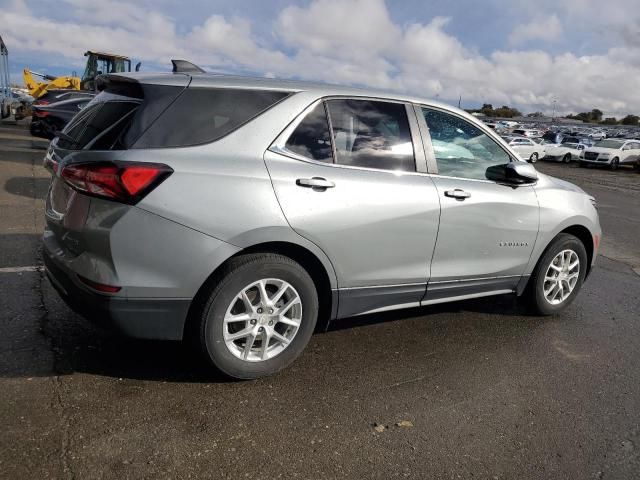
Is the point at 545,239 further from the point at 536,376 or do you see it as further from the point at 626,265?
the point at 626,265

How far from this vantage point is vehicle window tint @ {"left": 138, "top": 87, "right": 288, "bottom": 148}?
2826mm

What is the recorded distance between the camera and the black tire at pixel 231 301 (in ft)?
9.53

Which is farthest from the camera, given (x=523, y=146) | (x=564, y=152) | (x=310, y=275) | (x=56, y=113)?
(x=564, y=152)

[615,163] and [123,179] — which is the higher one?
[123,179]

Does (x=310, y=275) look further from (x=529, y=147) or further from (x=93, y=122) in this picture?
(x=529, y=147)

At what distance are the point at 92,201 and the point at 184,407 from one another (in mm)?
1183

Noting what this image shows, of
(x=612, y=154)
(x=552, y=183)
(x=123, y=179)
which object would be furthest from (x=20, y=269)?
(x=612, y=154)

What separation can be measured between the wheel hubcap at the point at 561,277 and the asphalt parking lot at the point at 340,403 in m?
0.28

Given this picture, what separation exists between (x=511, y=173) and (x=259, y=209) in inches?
81.7

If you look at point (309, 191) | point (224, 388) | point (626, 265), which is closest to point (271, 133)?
point (309, 191)

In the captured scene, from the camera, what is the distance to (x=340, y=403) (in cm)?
306

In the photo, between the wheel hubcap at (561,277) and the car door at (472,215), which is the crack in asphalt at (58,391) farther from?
the wheel hubcap at (561,277)

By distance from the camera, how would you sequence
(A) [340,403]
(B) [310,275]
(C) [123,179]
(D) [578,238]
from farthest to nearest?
(D) [578,238], (B) [310,275], (A) [340,403], (C) [123,179]

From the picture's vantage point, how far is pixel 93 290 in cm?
275
